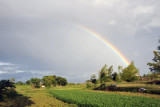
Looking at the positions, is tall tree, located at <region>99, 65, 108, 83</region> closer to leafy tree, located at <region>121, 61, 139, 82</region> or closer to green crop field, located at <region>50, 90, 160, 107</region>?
leafy tree, located at <region>121, 61, 139, 82</region>

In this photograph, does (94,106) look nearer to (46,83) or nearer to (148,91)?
(148,91)

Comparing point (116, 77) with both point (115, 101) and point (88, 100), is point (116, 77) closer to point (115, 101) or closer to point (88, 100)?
point (88, 100)

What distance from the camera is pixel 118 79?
198ft

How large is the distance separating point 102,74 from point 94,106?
36162 mm

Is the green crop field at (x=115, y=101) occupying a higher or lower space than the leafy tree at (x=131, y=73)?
lower

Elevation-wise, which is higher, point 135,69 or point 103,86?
point 135,69

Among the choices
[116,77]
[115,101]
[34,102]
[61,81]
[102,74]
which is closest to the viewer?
[115,101]

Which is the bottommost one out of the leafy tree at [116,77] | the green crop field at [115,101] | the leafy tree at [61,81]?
the leafy tree at [61,81]

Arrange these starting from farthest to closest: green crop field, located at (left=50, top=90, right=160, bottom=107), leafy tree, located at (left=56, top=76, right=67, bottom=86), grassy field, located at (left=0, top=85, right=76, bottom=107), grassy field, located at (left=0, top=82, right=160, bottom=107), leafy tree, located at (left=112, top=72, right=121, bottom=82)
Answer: leafy tree, located at (left=56, top=76, right=67, bottom=86), leafy tree, located at (left=112, top=72, right=121, bottom=82), grassy field, located at (left=0, top=85, right=76, bottom=107), grassy field, located at (left=0, top=82, right=160, bottom=107), green crop field, located at (left=50, top=90, right=160, bottom=107)

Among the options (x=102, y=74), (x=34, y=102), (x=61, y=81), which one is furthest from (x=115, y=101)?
(x=61, y=81)

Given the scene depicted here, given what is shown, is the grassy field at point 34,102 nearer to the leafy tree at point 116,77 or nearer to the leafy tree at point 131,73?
the leafy tree at point 131,73

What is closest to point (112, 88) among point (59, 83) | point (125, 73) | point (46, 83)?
point (125, 73)

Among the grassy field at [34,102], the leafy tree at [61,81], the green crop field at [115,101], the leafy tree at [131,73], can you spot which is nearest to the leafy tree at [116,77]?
the leafy tree at [131,73]

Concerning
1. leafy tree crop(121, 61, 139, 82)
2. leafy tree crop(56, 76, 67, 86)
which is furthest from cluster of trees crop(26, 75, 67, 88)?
leafy tree crop(121, 61, 139, 82)
